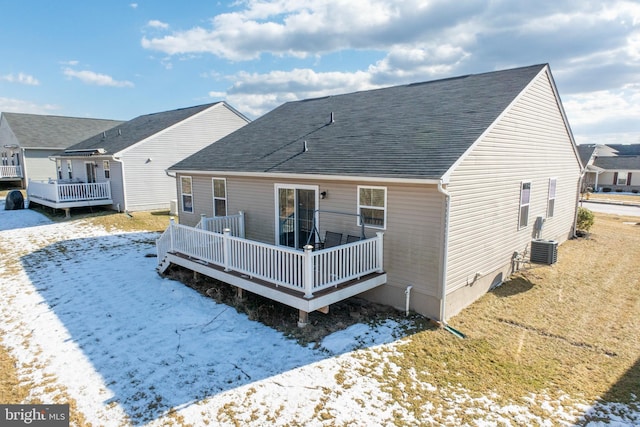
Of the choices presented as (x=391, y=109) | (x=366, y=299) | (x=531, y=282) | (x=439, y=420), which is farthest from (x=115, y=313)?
(x=531, y=282)

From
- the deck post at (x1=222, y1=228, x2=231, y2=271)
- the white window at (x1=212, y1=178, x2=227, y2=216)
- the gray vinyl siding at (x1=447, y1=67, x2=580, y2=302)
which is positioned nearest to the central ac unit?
the gray vinyl siding at (x1=447, y1=67, x2=580, y2=302)

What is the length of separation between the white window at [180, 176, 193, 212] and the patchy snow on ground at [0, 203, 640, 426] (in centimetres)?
410

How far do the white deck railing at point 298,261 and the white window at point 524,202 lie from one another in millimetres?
4642

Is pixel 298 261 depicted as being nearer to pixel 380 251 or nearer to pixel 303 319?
pixel 303 319

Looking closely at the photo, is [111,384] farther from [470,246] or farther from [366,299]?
[470,246]

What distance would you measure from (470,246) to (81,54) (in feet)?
67.2

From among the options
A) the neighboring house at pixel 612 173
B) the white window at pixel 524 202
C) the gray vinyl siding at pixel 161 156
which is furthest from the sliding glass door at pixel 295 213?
the neighboring house at pixel 612 173

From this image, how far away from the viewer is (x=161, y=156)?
1923 cm

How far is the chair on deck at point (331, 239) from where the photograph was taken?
818 centimetres

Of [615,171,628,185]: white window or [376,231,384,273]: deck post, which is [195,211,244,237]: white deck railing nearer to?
[376,231,384,273]: deck post

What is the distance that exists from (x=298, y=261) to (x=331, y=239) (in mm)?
1734

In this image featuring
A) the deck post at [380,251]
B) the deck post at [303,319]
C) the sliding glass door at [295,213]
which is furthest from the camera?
the sliding glass door at [295,213]

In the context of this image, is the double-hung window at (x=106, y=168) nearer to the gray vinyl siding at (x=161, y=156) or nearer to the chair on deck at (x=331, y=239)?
the gray vinyl siding at (x=161, y=156)
